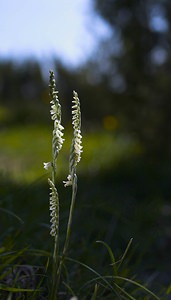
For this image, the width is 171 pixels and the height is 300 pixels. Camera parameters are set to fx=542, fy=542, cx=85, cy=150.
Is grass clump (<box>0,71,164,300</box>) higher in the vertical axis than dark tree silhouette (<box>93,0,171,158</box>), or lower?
lower

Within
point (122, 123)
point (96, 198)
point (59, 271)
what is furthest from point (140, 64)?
point (59, 271)

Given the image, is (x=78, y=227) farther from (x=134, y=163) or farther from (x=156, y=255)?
(x=134, y=163)

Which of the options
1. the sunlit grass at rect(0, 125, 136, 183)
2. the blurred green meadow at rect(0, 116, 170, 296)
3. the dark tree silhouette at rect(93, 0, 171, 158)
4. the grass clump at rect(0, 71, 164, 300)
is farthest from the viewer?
the dark tree silhouette at rect(93, 0, 171, 158)

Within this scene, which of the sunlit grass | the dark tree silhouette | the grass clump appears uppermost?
the dark tree silhouette

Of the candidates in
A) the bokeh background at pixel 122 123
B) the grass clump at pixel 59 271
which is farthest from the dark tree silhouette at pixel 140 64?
the grass clump at pixel 59 271

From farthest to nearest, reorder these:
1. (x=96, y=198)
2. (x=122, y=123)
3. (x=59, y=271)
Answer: (x=122, y=123) < (x=96, y=198) < (x=59, y=271)

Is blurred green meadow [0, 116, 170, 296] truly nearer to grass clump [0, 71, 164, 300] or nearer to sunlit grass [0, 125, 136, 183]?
sunlit grass [0, 125, 136, 183]

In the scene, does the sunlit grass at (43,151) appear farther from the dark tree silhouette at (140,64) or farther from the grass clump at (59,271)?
the grass clump at (59,271)

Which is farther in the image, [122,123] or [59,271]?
[122,123]

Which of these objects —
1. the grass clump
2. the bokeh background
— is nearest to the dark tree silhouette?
the bokeh background

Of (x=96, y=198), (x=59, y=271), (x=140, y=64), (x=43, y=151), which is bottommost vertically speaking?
(x=59, y=271)

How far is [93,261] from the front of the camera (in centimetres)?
199

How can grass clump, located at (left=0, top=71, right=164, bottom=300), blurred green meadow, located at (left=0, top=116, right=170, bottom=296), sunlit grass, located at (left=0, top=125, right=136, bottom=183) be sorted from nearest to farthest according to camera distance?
grass clump, located at (left=0, top=71, right=164, bottom=300) < blurred green meadow, located at (left=0, top=116, right=170, bottom=296) < sunlit grass, located at (left=0, top=125, right=136, bottom=183)

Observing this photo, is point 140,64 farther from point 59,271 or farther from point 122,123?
point 59,271
